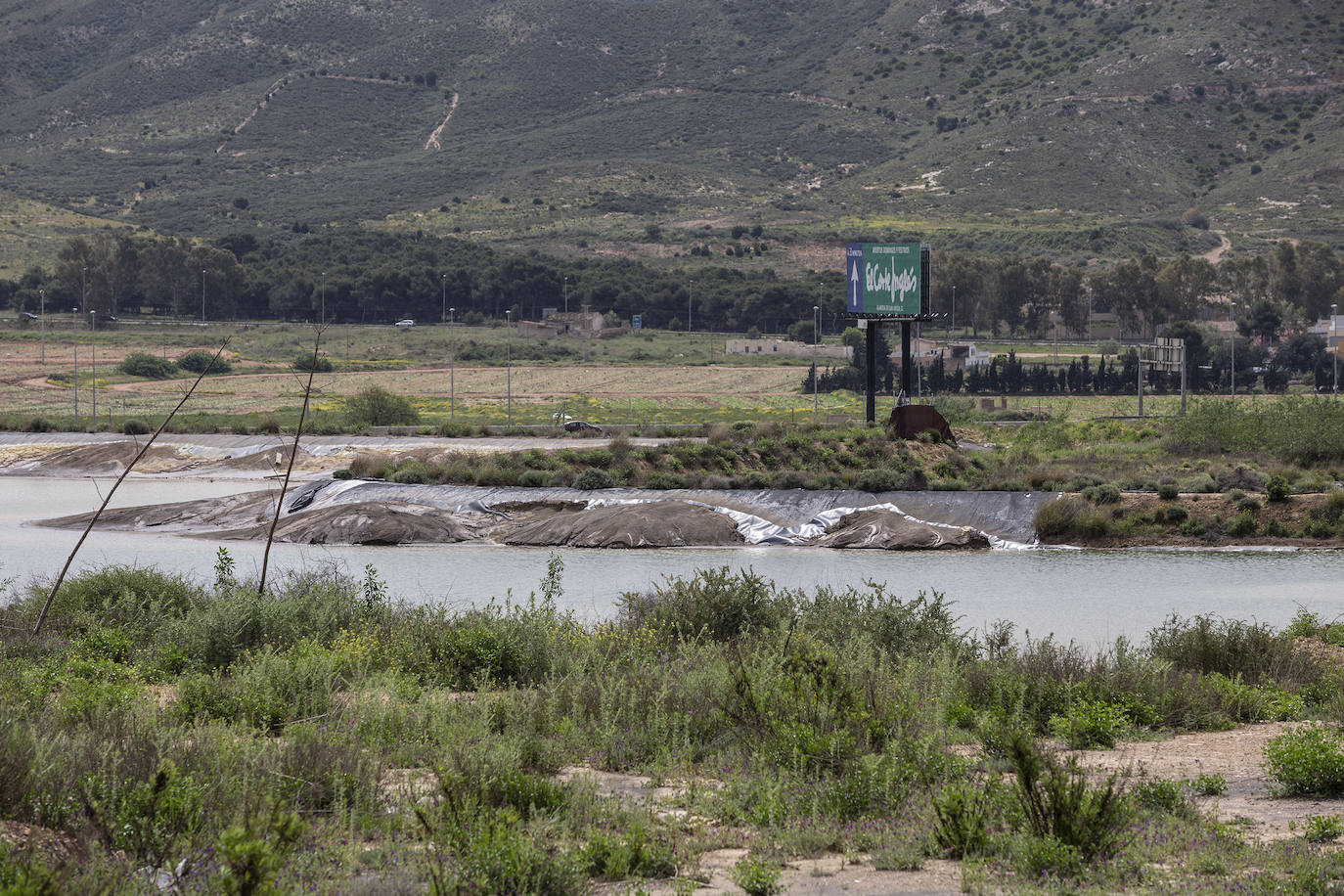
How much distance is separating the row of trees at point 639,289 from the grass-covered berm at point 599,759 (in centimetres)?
10003

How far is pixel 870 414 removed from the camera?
5600 cm

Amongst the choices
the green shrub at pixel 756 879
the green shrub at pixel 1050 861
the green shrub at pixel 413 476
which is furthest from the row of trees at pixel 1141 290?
the green shrub at pixel 756 879

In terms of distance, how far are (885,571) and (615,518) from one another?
8.52m

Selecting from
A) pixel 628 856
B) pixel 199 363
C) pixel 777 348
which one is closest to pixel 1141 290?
pixel 777 348

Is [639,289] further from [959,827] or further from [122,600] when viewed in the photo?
[959,827]

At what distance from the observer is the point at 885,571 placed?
31.0m

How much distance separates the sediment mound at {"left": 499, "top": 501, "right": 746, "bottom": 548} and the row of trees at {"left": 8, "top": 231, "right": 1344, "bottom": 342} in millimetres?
76982

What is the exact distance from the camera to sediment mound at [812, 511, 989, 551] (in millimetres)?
35562

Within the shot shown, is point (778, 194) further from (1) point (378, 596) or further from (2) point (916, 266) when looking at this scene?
(1) point (378, 596)

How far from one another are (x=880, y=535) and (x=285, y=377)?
69274 millimetres

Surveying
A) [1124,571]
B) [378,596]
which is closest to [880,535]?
[1124,571]

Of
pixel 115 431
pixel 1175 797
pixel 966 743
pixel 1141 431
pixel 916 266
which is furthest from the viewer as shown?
pixel 115 431

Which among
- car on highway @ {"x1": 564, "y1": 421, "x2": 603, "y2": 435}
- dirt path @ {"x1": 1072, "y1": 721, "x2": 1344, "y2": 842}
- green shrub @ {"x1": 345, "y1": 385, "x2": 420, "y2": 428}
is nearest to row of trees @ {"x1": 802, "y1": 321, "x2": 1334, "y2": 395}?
car on highway @ {"x1": 564, "y1": 421, "x2": 603, "y2": 435}

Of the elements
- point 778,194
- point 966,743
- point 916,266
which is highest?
point 778,194
